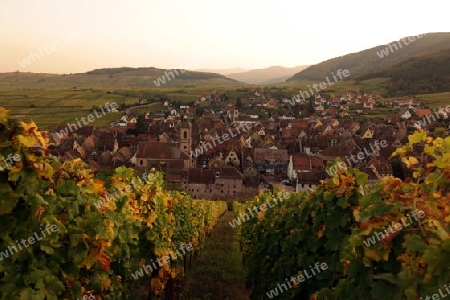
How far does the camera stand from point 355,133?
366 feet

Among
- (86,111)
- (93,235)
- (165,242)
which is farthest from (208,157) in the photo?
(93,235)

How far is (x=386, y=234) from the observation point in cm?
461

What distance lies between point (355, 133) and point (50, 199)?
113320 mm

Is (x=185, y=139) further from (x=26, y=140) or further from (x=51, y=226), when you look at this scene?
(x=26, y=140)

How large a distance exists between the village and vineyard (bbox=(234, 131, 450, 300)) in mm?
33845

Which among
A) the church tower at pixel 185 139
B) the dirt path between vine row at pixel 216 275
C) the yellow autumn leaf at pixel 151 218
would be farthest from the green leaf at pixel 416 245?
the church tower at pixel 185 139

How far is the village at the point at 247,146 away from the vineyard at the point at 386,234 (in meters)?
33.8

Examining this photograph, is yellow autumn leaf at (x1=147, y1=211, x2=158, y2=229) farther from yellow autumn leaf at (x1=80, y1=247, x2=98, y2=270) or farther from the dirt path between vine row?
the dirt path between vine row

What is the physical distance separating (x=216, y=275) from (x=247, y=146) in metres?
81.5

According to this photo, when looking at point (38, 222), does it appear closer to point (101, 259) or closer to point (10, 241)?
point (10, 241)

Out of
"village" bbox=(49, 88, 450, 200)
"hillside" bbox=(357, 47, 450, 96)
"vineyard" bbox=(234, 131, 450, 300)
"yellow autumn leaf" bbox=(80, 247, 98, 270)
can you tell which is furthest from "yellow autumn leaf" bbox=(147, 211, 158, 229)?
"hillside" bbox=(357, 47, 450, 96)

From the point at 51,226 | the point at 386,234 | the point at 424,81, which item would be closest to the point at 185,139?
the point at 51,226

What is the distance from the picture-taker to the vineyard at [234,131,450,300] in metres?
3.84

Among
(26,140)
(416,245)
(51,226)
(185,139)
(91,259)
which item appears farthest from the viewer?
(185,139)
